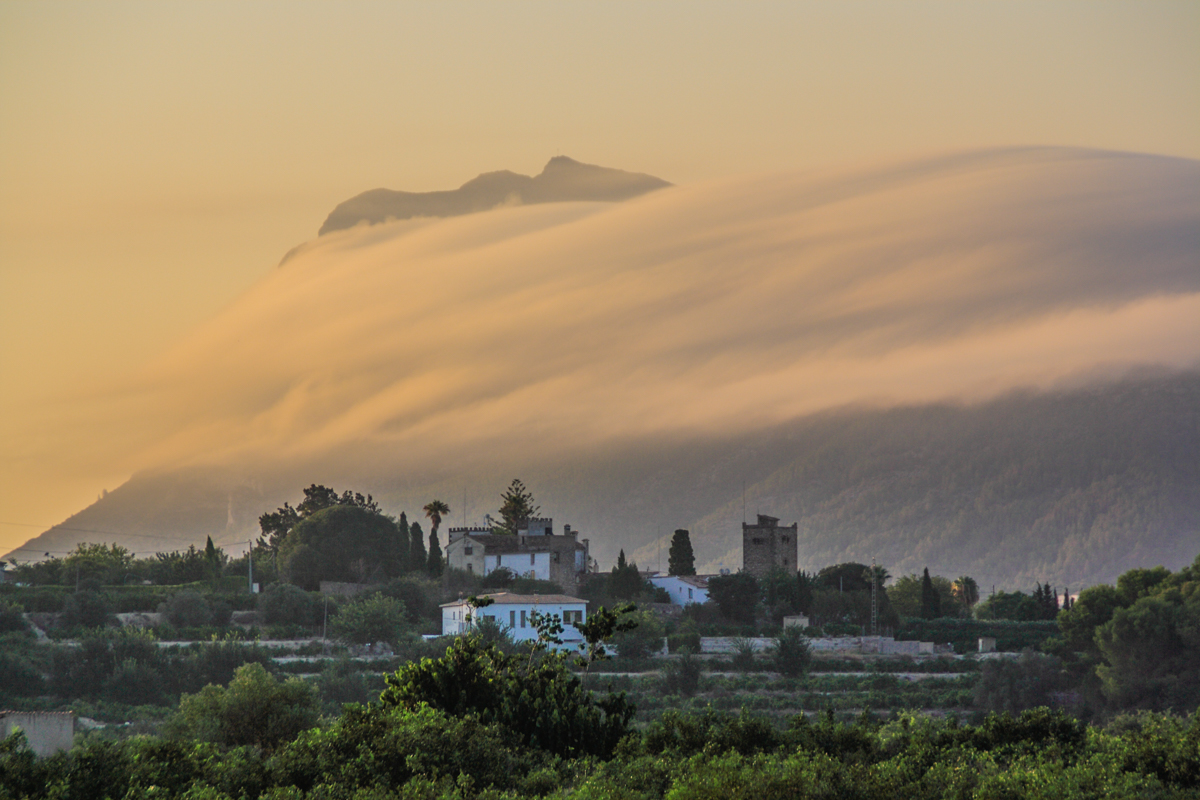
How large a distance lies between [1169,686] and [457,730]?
2674 inches

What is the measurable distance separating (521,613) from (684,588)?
24582 millimetres

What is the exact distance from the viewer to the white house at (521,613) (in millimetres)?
90625

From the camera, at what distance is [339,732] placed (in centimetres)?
3055

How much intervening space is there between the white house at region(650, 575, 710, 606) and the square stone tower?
19.5ft

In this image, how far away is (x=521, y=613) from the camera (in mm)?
91938

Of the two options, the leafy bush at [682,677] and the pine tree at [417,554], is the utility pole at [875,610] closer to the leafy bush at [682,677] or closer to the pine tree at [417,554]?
the leafy bush at [682,677]

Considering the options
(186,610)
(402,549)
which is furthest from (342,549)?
(186,610)

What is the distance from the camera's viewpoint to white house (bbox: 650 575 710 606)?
112 m

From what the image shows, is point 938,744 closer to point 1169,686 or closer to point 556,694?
point 556,694

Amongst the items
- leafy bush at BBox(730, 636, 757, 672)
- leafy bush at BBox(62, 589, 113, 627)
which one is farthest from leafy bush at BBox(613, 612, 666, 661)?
leafy bush at BBox(62, 589, 113, 627)

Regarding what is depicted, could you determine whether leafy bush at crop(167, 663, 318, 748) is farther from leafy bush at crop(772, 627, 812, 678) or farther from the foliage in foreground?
leafy bush at crop(772, 627, 812, 678)

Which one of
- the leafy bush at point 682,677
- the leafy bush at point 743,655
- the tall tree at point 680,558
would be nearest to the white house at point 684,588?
the tall tree at point 680,558

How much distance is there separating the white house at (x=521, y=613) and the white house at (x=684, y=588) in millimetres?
17541

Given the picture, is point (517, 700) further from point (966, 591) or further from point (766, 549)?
point (966, 591)
